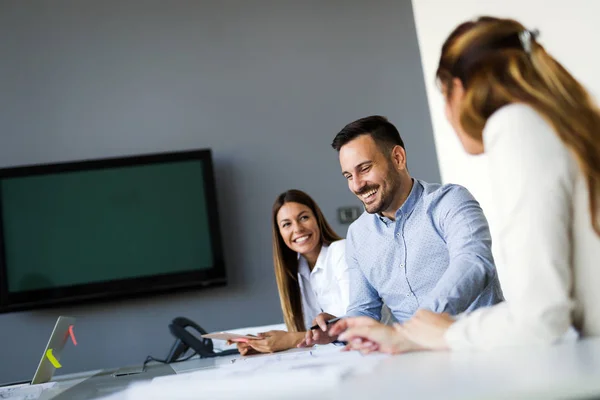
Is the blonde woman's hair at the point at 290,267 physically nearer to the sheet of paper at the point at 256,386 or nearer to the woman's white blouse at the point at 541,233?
the sheet of paper at the point at 256,386

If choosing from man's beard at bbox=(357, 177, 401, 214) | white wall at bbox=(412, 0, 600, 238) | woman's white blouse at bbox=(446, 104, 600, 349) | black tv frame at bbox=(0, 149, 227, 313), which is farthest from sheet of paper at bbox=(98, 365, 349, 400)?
black tv frame at bbox=(0, 149, 227, 313)

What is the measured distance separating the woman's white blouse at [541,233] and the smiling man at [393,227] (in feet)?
2.75

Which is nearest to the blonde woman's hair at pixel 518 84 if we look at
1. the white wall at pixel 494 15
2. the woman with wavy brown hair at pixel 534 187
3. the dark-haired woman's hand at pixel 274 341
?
the woman with wavy brown hair at pixel 534 187

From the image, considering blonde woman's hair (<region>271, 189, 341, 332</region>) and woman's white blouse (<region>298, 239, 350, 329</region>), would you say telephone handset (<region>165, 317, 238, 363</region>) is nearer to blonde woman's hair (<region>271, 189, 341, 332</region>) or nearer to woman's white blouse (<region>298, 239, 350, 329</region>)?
blonde woman's hair (<region>271, 189, 341, 332</region>)

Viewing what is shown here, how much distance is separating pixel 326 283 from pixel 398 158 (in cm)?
91

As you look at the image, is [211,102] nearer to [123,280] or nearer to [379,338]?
[123,280]

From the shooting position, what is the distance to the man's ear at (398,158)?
84.8 inches

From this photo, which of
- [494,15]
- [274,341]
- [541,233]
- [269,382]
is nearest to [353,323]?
[269,382]

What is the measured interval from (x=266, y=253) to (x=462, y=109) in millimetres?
2995

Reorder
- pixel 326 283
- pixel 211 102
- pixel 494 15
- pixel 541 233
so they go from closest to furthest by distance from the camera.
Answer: pixel 541 233, pixel 326 283, pixel 494 15, pixel 211 102

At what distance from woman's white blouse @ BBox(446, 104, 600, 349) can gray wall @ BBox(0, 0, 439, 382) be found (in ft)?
10.1

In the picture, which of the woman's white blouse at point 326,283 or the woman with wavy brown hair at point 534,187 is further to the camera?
the woman's white blouse at point 326,283

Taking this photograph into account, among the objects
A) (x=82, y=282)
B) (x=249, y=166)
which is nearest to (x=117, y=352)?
(x=82, y=282)

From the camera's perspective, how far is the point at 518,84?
102 cm
